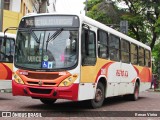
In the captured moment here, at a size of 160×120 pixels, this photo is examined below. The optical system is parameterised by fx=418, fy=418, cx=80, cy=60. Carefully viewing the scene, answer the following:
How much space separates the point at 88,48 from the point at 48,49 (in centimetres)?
129

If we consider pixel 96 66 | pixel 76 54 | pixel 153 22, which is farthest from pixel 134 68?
pixel 153 22

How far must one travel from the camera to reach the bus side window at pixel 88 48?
12.8 metres

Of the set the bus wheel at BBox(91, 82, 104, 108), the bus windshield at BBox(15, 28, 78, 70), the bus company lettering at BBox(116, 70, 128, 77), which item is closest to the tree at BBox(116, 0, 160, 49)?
the bus company lettering at BBox(116, 70, 128, 77)

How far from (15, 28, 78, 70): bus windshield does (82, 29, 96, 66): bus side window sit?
324mm

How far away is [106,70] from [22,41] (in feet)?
11.1

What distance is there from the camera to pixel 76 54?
12539 mm

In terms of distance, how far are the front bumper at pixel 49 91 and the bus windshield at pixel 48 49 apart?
612mm

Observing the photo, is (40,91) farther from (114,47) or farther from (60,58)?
(114,47)

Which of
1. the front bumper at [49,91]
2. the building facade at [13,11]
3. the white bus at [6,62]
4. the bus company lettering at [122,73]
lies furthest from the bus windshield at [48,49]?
the building facade at [13,11]

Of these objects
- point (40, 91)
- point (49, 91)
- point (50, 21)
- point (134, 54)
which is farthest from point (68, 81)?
point (134, 54)

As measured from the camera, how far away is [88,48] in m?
13.1

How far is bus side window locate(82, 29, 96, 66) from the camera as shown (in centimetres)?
1284

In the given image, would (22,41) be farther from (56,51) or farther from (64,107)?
(64,107)

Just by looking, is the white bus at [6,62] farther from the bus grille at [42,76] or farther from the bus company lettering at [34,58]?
the bus grille at [42,76]
